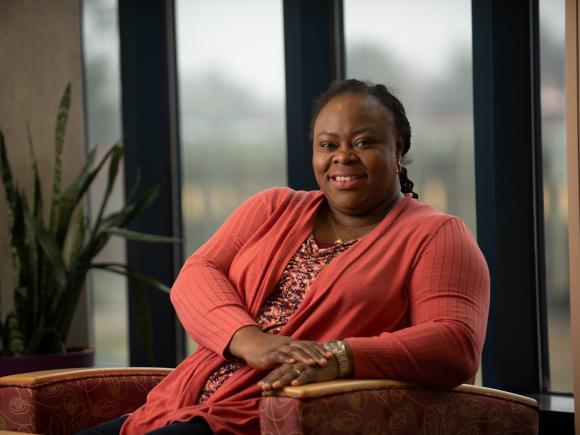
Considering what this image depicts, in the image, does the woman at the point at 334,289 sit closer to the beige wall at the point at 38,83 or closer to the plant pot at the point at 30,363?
the plant pot at the point at 30,363

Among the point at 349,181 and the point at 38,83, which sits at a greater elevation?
the point at 38,83

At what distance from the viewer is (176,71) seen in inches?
182

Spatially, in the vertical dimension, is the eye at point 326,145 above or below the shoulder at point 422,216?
above

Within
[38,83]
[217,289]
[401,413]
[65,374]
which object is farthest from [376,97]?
[38,83]

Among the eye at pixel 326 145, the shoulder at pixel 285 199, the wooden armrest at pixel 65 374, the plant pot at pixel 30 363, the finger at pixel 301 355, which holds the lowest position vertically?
the plant pot at pixel 30 363

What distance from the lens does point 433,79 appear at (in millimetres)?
3904

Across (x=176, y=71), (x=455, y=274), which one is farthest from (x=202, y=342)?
(x=176, y=71)

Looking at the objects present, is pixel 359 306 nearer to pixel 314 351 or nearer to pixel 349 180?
pixel 314 351

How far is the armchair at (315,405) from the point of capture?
6.68 ft

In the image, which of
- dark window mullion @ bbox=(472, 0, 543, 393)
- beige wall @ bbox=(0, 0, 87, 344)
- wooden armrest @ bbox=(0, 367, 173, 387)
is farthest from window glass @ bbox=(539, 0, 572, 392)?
beige wall @ bbox=(0, 0, 87, 344)

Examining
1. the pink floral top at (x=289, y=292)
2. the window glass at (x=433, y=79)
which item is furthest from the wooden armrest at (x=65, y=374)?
the window glass at (x=433, y=79)

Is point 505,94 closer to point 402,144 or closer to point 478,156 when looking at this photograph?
point 478,156

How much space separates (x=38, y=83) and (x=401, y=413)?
3233 millimetres

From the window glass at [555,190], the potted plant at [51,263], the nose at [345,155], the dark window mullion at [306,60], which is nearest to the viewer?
the nose at [345,155]
